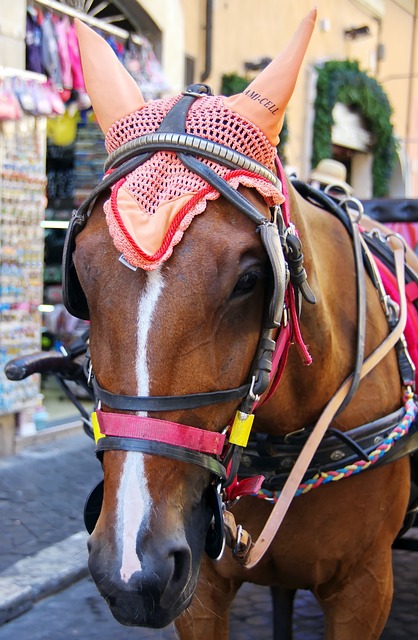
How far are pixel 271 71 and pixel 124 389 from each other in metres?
0.85

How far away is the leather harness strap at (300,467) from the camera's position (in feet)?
6.19

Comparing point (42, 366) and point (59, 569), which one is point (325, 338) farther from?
point (59, 569)

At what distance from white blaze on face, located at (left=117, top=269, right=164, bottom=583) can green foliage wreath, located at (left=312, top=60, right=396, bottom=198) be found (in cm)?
926

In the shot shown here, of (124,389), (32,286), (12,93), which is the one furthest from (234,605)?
(12,93)

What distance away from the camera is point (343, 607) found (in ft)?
7.36

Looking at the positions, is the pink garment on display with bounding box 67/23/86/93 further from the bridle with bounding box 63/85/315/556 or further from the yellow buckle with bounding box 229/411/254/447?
the yellow buckle with bounding box 229/411/254/447

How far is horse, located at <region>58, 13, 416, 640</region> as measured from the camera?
1370mm

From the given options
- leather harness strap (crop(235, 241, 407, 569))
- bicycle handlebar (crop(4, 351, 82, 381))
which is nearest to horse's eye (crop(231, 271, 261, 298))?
leather harness strap (crop(235, 241, 407, 569))

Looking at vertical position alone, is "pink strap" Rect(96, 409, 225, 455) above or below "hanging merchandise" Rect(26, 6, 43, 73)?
below

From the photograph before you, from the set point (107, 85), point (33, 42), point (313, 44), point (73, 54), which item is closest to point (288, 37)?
point (313, 44)

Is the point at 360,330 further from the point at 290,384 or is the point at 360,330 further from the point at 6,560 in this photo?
the point at 6,560

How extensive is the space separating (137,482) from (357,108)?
11.1 metres

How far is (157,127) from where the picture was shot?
163 cm

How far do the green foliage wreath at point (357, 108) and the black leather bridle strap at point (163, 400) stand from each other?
9.24m
